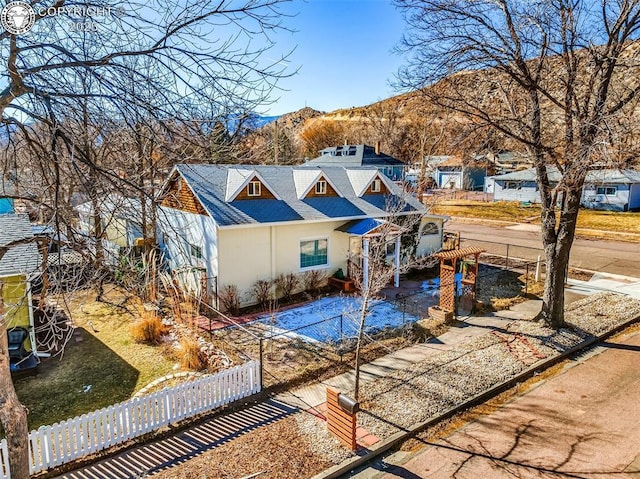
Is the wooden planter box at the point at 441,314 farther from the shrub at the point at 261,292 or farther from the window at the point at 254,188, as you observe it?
the window at the point at 254,188

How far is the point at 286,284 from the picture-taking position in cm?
1563

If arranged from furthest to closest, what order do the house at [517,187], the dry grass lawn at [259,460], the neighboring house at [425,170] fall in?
the house at [517,187] < the neighboring house at [425,170] < the dry grass lawn at [259,460]

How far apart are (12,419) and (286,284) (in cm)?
1080

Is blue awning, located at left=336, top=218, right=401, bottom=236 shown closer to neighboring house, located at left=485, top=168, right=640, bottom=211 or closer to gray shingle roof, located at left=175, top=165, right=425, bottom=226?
gray shingle roof, located at left=175, top=165, right=425, bottom=226

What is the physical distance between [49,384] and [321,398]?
20.8 ft

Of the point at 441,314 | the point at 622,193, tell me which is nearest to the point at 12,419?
the point at 441,314

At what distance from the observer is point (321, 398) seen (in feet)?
29.4

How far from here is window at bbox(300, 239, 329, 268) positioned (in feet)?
53.5

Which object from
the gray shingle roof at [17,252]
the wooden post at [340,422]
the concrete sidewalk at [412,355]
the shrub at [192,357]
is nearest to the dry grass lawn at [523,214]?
the concrete sidewalk at [412,355]

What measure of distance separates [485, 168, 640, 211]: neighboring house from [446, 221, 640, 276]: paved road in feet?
21.3

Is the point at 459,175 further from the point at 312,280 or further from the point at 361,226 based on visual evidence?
the point at 312,280

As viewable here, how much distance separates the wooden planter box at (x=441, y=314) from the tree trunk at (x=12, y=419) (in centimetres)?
1076

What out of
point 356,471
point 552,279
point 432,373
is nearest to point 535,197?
point 552,279

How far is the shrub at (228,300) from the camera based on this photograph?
1438cm
